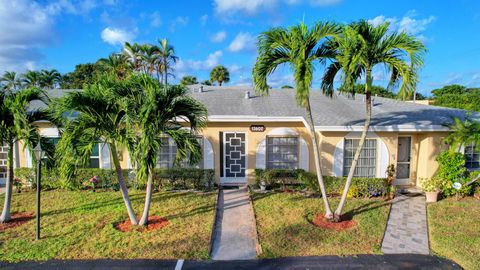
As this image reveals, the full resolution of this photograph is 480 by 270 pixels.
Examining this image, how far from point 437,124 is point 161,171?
11316mm

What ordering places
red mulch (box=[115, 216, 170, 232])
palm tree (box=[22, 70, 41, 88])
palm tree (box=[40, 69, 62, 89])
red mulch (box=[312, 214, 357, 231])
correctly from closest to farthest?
red mulch (box=[115, 216, 170, 232]), red mulch (box=[312, 214, 357, 231]), palm tree (box=[22, 70, 41, 88]), palm tree (box=[40, 69, 62, 89])

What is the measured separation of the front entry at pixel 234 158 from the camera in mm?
12312

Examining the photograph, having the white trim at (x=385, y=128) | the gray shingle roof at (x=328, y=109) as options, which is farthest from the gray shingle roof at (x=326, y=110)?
the white trim at (x=385, y=128)

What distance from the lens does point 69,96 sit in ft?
21.2

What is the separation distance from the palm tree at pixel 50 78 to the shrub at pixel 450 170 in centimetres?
3782

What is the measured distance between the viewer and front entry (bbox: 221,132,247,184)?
12312 millimetres

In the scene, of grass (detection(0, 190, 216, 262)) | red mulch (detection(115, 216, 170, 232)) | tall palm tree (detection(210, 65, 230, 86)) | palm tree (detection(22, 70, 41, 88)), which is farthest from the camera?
tall palm tree (detection(210, 65, 230, 86))

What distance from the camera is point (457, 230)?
7.93 m

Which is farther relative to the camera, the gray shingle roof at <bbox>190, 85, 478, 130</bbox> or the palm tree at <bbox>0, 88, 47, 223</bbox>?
the gray shingle roof at <bbox>190, 85, 478, 130</bbox>

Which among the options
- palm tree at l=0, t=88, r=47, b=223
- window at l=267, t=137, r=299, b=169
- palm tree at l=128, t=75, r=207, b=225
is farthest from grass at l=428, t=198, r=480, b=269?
palm tree at l=0, t=88, r=47, b=223

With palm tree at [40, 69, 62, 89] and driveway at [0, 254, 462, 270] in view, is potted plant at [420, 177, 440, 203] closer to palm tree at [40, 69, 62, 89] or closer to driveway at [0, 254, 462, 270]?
driveway at [0, 254, 462, 270]

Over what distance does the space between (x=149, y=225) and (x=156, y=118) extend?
3.27 metres

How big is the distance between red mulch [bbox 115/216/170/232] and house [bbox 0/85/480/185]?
396 centimetres

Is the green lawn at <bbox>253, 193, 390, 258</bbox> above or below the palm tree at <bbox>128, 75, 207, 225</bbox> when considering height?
below
